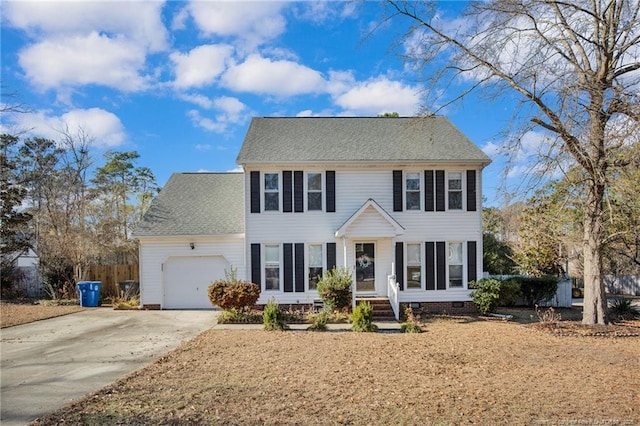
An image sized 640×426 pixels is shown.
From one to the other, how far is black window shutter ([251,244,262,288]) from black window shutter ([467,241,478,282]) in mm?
8015

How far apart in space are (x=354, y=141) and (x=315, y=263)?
5290 mm

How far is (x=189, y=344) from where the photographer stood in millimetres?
10773

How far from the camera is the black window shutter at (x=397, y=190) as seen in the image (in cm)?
1703

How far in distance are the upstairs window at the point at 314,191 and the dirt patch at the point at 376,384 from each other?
21.3 feet

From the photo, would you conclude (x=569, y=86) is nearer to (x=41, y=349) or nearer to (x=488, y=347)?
(x=488, y=347)

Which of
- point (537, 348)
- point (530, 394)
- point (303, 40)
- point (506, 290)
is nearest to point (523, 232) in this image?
point (506, 290)

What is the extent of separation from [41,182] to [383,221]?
18739 mm

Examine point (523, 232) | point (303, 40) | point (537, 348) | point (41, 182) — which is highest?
point (303, 40)

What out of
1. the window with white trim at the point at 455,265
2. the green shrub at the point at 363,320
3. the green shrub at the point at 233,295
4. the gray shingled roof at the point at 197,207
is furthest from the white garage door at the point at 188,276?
the window with white trim at the point at 455,265

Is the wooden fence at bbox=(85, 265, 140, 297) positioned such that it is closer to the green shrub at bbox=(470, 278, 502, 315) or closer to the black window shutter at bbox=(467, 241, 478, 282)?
the black window shutter at bbox=(467, 241, 478, 282)

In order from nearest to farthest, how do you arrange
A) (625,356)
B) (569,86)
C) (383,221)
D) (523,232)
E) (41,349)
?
(625,356)
(41,349)
(569,86)
(383,221)
(523,232)

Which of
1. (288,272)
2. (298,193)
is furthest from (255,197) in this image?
(288,272)

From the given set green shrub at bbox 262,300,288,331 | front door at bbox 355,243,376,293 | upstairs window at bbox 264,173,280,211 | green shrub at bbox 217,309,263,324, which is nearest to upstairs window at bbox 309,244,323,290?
front door at bbox 355,243,376,293

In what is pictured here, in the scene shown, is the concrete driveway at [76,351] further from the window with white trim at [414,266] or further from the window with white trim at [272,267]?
the window with white trim at [414,266]
